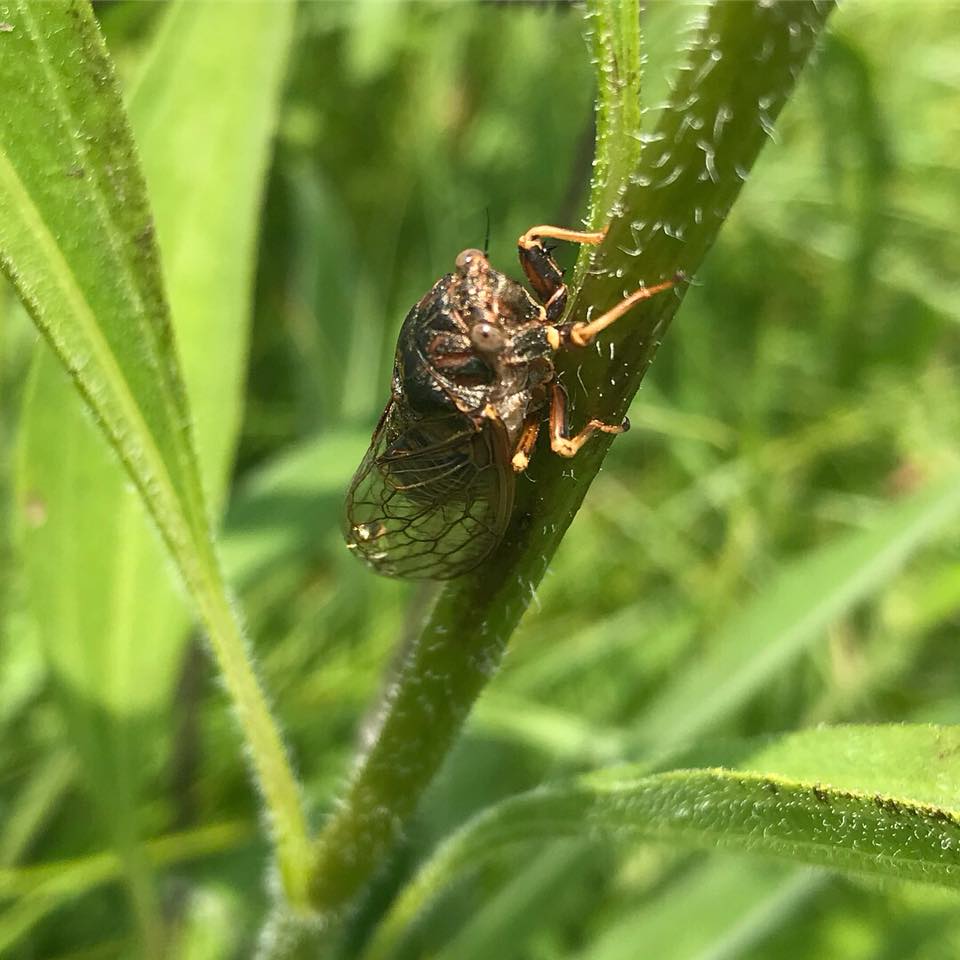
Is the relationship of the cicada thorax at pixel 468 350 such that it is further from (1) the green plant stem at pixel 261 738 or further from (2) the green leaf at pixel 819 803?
(2) the green leaf at pixel 819 803

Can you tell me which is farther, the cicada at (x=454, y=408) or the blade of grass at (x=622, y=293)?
the cicada at (x=454, y=408)

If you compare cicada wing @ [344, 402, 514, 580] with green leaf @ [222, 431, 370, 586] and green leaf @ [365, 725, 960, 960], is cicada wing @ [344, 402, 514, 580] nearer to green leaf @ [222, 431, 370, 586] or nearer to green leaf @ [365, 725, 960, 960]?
green leaf @ [365, 725, 960, 960]

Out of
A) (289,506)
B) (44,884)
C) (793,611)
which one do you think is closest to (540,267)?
(289,506)

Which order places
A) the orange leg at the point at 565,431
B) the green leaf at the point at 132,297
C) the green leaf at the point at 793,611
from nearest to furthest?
the orange leg at the point at 565,431, the green leaf at the point at 132,297, the green leaf at the point at 793,611

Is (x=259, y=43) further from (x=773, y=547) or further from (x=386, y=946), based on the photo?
(x=773, y=547)

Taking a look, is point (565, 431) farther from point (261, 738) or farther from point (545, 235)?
point (261, 738)

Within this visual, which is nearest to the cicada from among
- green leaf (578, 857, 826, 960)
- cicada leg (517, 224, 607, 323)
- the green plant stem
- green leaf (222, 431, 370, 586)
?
cicada leg (517, 224, 607, 323)

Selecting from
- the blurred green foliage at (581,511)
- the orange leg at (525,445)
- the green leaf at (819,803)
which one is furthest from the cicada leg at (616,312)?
the blurred green foliage at (581,511)

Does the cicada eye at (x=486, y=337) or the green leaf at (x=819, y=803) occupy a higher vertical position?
the cicada eye at (x=486, y=337)
